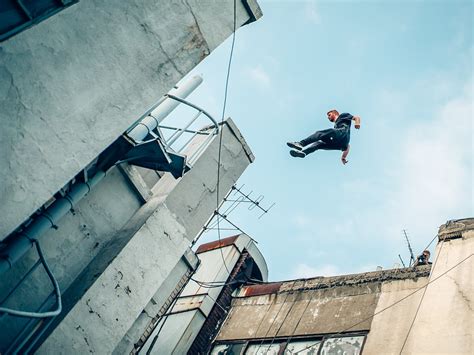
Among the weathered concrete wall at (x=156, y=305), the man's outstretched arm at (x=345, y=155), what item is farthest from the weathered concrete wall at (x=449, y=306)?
the weathered concrete wall at (x=156, y=305)

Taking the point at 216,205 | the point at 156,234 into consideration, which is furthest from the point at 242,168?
the point at 156,234

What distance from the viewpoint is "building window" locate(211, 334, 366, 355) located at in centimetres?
709

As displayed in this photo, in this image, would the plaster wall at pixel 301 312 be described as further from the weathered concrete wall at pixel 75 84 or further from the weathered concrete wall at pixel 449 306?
the weathered concrete wall at pixel 75 84

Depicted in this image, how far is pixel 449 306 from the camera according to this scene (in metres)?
6.20

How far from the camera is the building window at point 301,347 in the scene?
709cm

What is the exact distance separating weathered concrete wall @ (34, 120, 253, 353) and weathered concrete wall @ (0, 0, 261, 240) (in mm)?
1952

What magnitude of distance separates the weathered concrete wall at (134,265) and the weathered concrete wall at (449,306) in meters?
4.29

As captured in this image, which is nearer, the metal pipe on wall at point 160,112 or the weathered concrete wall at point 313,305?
the metal pipe on wall at point 160,112

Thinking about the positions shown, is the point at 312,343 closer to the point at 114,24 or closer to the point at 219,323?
the point at 219,323

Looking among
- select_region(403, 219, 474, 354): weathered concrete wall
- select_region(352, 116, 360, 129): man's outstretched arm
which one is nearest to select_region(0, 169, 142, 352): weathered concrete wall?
select_region(352, 116, 360, 129): man's outstretched arm

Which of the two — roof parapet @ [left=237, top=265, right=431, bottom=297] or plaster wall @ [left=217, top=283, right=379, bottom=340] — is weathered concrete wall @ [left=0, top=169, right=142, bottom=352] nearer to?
plaster wall @ [left=217, top=283, right=379, bottom=340]

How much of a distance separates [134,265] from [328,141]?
13.7 ft

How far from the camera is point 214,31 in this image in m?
5.98

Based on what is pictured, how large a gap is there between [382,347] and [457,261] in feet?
6.90
